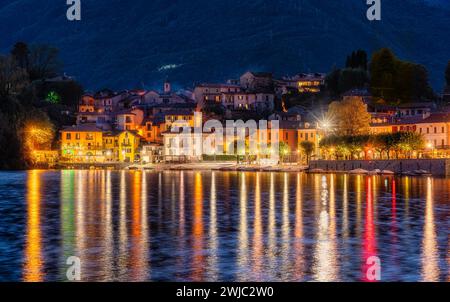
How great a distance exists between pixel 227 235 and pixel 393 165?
63016mm

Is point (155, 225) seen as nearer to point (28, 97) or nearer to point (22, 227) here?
point (22, 227)

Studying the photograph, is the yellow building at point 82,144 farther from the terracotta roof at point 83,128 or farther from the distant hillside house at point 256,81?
the distant hillside house at point 256,81

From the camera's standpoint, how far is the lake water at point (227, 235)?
2712 centimetres

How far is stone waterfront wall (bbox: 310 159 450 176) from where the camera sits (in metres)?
91.1

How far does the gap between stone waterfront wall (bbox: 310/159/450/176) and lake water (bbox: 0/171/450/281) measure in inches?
1024

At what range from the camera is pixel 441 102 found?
431 ft

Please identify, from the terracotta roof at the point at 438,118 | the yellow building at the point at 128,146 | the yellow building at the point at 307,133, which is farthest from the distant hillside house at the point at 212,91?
the terracotta roof at the point at 438,118

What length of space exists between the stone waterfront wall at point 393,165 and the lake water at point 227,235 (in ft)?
85.3

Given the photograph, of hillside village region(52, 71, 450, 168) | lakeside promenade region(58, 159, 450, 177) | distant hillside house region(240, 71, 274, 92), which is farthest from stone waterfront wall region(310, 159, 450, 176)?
distant hillside house region(240, 71, 274, 92)

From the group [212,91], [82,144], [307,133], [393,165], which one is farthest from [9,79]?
[212,91]

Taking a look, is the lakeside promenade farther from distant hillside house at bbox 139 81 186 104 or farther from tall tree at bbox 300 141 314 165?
distant hillside house at bbox 139 81 186 104

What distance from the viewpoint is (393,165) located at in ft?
314
